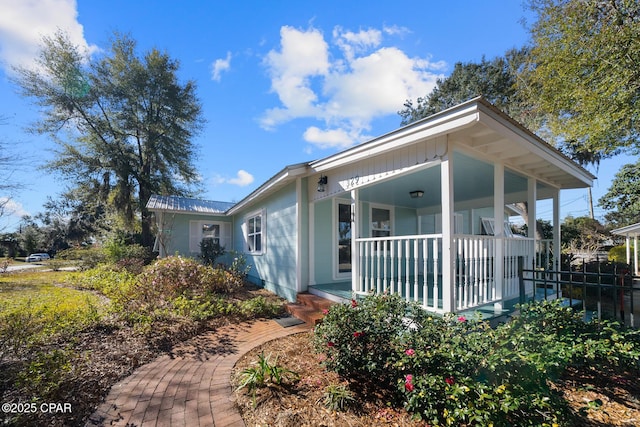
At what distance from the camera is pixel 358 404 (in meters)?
2.49

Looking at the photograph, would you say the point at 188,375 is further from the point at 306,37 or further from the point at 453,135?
the point at 306,37

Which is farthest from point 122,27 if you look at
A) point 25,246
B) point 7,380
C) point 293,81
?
point 25,246

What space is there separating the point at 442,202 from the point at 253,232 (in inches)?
294

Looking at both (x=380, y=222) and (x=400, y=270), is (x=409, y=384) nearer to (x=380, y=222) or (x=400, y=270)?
(x=400, y=270)

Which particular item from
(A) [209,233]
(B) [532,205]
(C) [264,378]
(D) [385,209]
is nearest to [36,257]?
(A) [209,233]

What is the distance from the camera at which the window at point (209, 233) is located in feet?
39.5

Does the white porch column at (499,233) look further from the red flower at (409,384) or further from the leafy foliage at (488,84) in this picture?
the leafy foliage at (488,84)

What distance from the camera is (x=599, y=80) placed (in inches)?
280

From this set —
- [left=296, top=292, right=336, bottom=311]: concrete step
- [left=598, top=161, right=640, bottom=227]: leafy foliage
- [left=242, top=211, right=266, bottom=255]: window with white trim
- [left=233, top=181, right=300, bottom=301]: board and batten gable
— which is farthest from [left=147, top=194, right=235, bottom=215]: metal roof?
[left=598, top=161, right=640, bottom=227]: leafy foliage

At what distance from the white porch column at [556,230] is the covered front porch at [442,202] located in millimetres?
30

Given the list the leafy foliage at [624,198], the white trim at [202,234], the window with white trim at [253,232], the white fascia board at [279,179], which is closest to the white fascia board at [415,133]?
the white fascia board at [279,179]

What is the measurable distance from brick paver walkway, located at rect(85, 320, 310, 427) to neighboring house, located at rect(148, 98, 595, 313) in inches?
92.9

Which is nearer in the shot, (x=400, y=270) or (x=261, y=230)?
(x=400, y=270)

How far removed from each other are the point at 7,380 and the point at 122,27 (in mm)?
21724
